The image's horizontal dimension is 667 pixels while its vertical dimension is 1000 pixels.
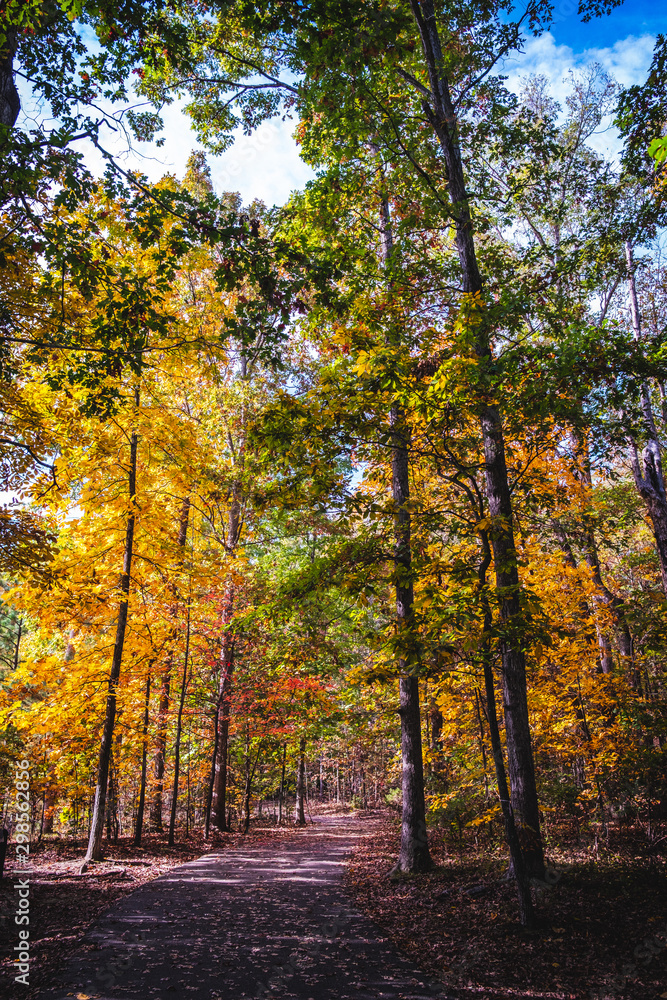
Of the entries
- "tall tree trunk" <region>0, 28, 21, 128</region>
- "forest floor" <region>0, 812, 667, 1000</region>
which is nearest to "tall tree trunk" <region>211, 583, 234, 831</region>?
"forest floor" <region>0, 812, 667, 1000</region>

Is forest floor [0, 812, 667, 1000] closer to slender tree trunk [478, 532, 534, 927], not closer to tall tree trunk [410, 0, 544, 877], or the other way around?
slender tree trunk [478, 532, 534, 927]

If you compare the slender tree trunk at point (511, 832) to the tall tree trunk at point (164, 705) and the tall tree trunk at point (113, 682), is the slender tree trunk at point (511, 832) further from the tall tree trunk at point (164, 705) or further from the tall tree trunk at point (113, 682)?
the tall tree trunk at point (113, 682)

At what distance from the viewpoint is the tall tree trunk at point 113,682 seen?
9.58 meters

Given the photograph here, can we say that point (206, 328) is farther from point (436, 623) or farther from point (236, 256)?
point (436, 623)

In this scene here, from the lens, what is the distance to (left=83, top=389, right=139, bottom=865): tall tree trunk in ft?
31.4

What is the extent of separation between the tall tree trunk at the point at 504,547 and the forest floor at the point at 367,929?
3.15 feet

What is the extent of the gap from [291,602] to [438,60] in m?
8.04

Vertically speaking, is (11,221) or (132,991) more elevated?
(11,221)

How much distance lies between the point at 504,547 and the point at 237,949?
5376mm

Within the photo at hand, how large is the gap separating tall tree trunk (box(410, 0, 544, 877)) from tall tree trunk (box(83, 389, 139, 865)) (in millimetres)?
7106

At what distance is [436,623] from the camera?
4.98 m

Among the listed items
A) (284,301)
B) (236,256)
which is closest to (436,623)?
(284,301)
